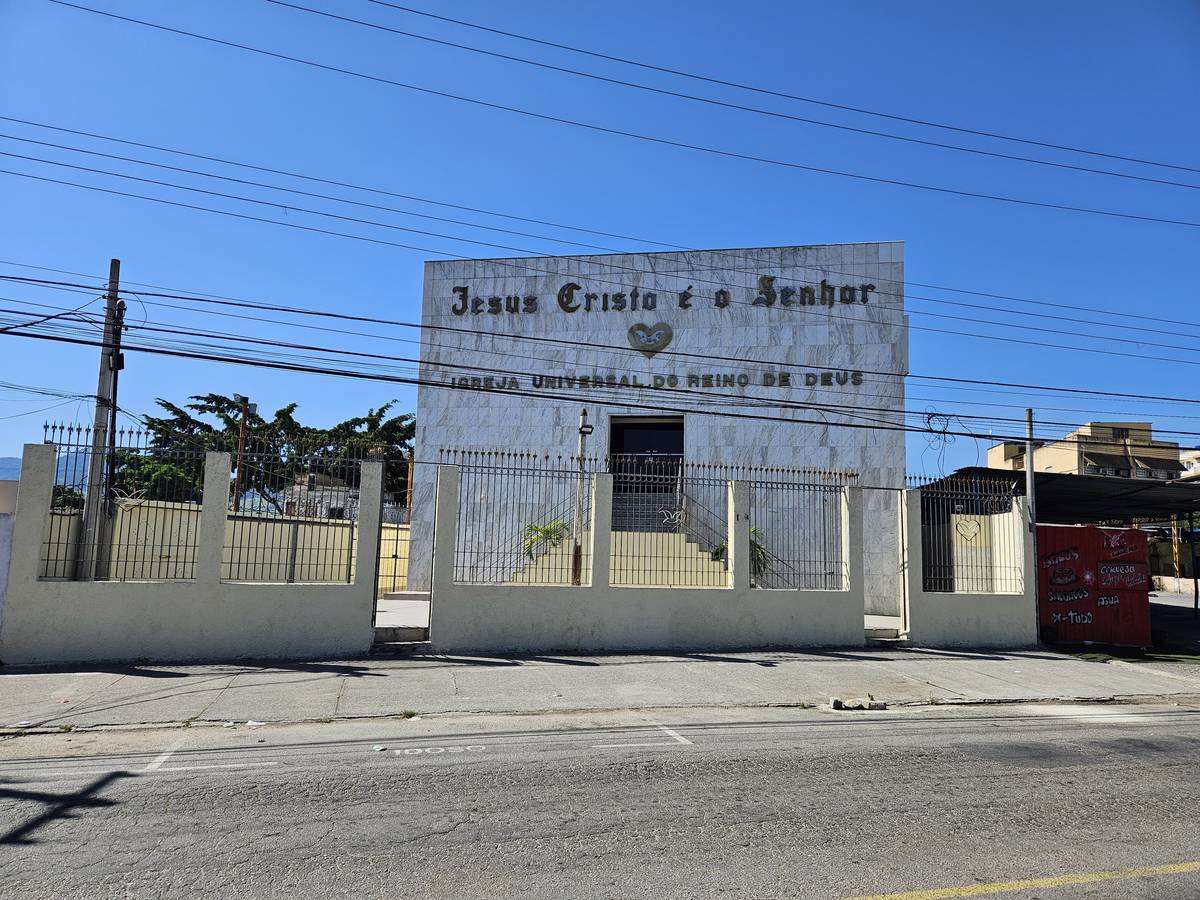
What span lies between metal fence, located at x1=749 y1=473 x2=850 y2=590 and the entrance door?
1775 millimetres

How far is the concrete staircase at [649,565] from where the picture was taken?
14.1 m

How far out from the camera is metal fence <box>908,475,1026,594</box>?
15.2 m

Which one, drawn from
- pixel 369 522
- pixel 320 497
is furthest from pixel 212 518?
pixel 369 522

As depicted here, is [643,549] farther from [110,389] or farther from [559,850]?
[559,850]

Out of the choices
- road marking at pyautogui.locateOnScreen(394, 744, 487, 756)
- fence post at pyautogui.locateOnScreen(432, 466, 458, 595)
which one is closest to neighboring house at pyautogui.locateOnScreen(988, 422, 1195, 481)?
fence post at pyautogui.locateOnScreen(432, 466, 458, 595)

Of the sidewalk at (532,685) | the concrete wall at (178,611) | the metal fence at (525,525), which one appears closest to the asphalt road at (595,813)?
the sidewalk at (532,685)

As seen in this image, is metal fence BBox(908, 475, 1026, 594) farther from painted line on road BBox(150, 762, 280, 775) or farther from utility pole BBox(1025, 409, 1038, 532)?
painted line on road BBox(150, 762, 280, 775)

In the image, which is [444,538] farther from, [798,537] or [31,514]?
[798,537]

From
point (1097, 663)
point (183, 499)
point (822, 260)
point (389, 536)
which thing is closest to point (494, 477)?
point (183, 499)

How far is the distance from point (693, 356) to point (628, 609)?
10348 mm

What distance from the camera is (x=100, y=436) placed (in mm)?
11938

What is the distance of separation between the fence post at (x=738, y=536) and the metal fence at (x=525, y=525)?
247 cm

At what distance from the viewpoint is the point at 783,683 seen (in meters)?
11.0

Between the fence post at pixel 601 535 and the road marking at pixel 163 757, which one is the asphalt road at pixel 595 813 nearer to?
the road marking at pixel 163 757
